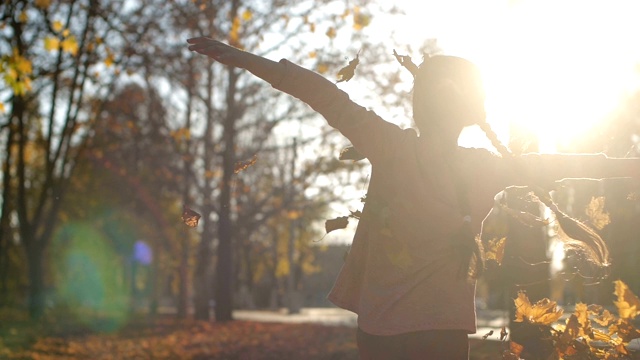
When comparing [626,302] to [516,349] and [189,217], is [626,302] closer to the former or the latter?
[516,349]

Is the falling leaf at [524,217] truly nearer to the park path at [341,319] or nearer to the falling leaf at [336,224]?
the falling leaf at [336,224]

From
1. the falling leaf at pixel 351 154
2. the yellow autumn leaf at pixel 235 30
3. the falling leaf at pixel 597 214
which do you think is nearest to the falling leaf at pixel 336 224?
the falling leaf at pixel 351 154

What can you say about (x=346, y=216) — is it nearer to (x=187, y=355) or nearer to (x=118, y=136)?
(x=187, y=355)

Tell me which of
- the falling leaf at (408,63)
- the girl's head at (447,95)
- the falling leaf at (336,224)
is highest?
the falling leaf at (408,63)

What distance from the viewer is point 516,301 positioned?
4.06m

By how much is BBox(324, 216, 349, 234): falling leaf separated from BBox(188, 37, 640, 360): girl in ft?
1.91

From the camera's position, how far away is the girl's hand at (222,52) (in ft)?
10.4

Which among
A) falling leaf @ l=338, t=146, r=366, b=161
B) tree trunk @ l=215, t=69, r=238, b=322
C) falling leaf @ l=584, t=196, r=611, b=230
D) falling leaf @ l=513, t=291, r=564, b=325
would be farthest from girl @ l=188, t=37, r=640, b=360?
tree trunk @ l=215, t=69, r=238, b=322

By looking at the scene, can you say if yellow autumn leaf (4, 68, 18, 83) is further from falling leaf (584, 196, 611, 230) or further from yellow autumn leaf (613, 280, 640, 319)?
yellow autumn leaf (613, 280, 640, 319)

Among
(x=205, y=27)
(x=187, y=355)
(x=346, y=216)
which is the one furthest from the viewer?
(x=205, y=27)

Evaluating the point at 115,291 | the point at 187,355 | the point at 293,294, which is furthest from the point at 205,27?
the point at 115,291

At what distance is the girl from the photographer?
3.10 m

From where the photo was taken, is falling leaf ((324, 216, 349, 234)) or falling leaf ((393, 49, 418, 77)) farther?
falling leaf ((324, 216, 349, 234))

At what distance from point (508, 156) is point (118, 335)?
19266 mm
